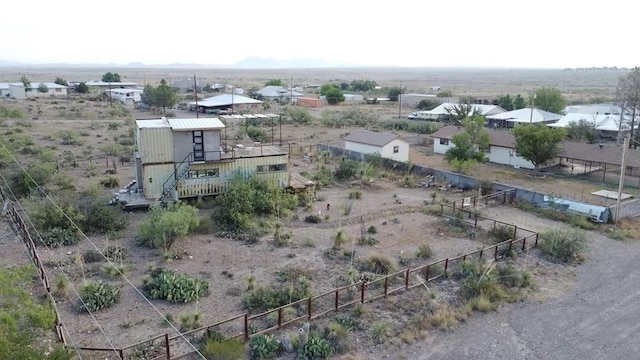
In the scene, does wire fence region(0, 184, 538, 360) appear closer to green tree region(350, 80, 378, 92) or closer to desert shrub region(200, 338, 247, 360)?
desert shrub region(200, 338, 247, 360)

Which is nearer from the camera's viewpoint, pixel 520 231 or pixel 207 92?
pixel 520 231

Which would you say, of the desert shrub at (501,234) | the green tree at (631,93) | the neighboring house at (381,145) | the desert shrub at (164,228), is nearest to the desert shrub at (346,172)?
the neighboring house at (381,145)

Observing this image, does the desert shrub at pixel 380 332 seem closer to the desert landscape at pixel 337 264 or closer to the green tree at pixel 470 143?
the desert landscape at pixel 337 264

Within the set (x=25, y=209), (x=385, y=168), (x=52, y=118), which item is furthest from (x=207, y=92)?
(x=25, y=209)

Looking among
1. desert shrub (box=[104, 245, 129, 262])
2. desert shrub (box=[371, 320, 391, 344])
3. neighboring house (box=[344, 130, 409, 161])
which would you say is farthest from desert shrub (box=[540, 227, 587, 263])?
neighboring house (box=[344, 130, 409, 161])

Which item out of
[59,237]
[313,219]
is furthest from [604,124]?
[59,237]

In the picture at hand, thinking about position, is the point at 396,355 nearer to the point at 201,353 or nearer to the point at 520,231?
the point at 201,353

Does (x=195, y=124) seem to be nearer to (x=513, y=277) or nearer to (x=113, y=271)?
(x=113, y=271)
